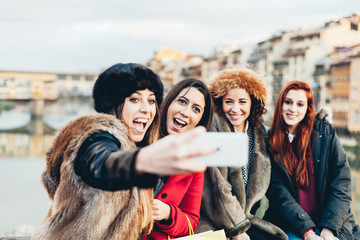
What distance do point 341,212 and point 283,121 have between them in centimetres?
65

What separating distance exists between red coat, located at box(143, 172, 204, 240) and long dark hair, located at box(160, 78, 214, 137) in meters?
0.35

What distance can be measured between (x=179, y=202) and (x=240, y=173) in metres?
0.63

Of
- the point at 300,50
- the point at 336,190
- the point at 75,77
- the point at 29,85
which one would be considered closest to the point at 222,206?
the point at 336,190

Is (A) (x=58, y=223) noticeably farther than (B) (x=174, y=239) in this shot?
No

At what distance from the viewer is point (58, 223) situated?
1.28 m

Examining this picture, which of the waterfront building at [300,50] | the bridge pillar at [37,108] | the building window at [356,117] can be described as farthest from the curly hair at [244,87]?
the bridge pillar at [37,108]

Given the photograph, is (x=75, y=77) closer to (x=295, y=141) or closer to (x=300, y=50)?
(x=300, y=50)

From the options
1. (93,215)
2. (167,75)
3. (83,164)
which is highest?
(167,75)

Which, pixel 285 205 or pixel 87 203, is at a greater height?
pixel 87 203

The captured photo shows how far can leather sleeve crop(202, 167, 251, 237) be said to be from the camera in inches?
82.0

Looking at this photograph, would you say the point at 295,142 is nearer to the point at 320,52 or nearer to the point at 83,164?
the point at 83,164

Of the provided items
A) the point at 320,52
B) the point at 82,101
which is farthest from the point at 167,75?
the point at 320,52

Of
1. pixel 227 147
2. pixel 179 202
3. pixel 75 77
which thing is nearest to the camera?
pixel 227 147

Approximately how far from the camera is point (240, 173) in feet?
7.43
